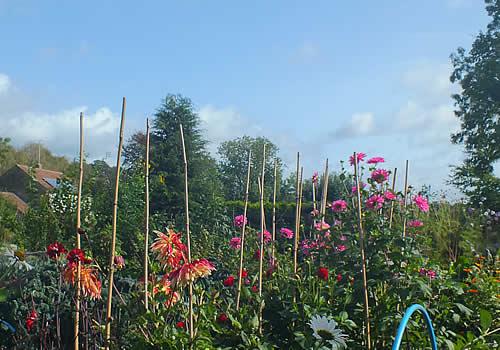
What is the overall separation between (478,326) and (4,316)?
10.1ft

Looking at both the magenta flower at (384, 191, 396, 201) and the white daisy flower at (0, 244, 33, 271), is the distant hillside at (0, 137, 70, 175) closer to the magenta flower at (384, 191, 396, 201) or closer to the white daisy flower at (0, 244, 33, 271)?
the white daisy flower at (0, 244, 33, 271)

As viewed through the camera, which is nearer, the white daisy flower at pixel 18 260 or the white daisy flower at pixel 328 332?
the white daisy flower at pixel 328 332

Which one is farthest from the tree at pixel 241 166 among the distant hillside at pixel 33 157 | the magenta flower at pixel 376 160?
the magenta flower at pixel 376 160

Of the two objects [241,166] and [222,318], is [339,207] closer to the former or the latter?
[222,318]

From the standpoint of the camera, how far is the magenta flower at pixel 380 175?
366 centimetres

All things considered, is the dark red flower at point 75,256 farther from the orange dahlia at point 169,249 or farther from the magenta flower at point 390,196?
the magenta flower at point 390,196

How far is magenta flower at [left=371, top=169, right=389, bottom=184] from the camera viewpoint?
366 centimetres

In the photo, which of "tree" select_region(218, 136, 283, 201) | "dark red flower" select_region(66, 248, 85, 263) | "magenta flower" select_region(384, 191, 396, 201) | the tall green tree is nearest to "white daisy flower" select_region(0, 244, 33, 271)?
"dark red flower" select_region(66, 248, 85, 263)

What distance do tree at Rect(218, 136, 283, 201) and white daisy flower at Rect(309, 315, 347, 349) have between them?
432 inches

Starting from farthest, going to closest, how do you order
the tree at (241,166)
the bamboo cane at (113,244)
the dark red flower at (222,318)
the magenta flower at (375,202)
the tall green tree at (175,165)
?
the tree at (241,166)
the tall green tree at (175,165)
the magenta flower at (375,202)
the dark red flower at (222,318)
the bamboo cane at (113,244)

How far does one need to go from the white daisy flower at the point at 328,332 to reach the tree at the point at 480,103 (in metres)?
16.8

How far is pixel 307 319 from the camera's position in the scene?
3.10m

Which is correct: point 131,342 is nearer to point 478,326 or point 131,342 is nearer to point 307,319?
point 307,319

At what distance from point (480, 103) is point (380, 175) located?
58.6 ft
